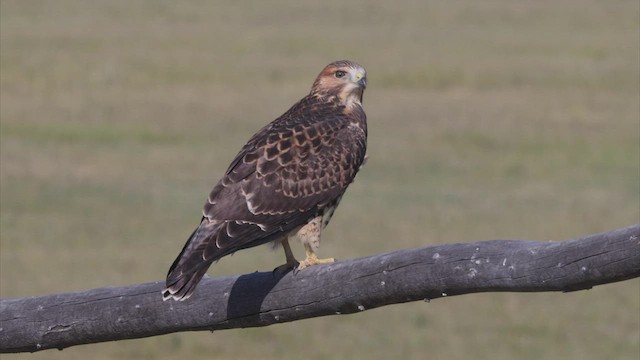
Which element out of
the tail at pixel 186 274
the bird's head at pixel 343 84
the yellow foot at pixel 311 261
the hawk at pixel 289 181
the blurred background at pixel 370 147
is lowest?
the blurred background at pixel 370 147

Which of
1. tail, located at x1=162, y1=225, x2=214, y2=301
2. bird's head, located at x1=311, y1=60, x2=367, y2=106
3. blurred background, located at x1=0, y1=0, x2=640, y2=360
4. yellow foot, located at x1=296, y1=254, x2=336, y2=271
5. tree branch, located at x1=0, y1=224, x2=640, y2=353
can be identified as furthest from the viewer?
blurred background, located at x1=0, y1=0, x2=640, y2=360

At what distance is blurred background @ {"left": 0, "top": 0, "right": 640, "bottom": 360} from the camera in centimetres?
1313

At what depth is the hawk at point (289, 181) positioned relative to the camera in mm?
6203

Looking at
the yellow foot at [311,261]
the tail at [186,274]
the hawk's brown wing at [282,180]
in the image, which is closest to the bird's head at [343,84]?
the hawk's brown wing at [282,180]

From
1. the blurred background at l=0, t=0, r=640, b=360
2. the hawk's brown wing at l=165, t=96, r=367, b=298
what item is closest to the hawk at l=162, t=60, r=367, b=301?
the hawk's brown wing at l=165, t=96, r=367, b=298

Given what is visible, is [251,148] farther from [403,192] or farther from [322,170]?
[403,192]

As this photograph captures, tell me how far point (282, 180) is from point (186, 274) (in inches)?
46.3

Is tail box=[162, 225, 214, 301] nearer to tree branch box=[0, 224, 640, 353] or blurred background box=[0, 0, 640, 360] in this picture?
tree branch box=[0, 224, 640, 353]

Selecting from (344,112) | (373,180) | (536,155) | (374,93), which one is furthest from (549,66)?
(344,112)

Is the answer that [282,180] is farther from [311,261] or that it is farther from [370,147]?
[370,147]

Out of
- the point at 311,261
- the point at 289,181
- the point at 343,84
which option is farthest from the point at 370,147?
the point at 311,261

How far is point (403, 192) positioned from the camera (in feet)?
66.2

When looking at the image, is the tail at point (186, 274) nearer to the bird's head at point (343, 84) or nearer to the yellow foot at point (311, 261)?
the yellow foot at point (311, 261)

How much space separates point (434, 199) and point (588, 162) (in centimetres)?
439
